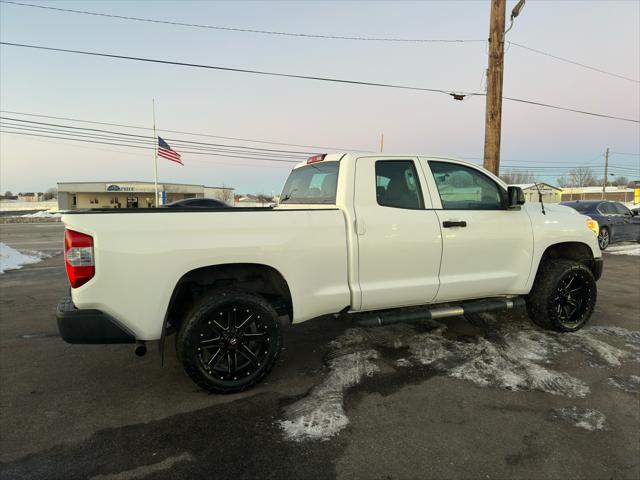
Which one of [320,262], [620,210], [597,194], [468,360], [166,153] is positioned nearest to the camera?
[320,262]

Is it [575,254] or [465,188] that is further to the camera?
[575,254]

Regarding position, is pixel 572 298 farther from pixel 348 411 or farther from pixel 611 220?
pixel 611 220

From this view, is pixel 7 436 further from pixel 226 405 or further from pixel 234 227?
pixel 234 227

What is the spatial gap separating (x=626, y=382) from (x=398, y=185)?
8.69ft

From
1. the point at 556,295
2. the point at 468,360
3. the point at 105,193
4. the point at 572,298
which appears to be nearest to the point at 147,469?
the point at 468,360

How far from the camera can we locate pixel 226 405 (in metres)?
3.10

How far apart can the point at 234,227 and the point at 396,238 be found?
4.85 feet

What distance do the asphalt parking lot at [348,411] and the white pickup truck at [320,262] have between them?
0.43 metres

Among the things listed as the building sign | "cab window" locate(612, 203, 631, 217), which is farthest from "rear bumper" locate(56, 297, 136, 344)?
the building sign

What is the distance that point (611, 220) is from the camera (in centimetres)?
1316

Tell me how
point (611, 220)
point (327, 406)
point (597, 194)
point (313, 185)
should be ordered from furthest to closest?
1. point (597, 194)
2. point (611, 220)
3. point (313, 185)
4. point (327, 406)

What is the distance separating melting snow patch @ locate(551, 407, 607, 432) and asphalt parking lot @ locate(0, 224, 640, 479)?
14 millimetres

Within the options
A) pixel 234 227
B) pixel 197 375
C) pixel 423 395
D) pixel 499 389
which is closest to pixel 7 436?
pixel 197 375

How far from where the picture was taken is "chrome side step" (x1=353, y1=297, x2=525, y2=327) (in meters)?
3.73
